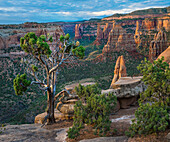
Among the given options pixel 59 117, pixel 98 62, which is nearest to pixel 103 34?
pixel 98 62

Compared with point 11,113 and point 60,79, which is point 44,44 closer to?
point 11,113

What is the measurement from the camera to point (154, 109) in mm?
10445

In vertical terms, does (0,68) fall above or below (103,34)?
below

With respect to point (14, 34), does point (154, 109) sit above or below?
below

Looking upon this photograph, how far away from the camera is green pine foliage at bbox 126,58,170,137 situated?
9914 millimetres

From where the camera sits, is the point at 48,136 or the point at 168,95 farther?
the point at 48,136

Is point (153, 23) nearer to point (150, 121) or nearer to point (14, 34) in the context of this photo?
point (14, 34)

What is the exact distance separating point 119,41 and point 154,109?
70.3 metres

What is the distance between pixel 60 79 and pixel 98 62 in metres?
26.5

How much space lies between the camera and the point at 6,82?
153 ft

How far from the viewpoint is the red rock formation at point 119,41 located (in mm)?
76938

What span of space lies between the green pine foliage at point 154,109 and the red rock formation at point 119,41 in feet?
217

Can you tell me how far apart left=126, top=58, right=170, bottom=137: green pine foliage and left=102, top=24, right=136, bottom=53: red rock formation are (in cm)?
6629

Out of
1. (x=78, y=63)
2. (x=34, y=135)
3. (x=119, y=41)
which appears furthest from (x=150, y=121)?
(x=119, y=41)
